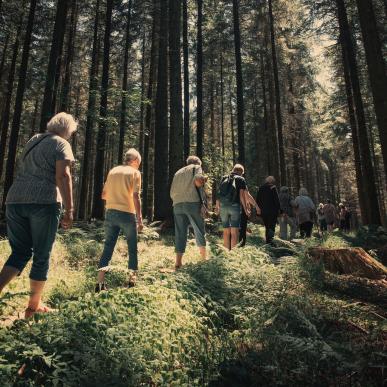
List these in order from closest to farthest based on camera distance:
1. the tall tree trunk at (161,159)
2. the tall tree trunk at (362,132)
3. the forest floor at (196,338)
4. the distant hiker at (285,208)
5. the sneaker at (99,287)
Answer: the forest floor at (196,338) → the sneaker at (99,287) → the distant hiker at (285,208) → the tall tree trunk at (161,159) → the tall tree trunk at (362,132)

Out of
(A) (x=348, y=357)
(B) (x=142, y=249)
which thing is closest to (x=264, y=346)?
(A) (x=348, y=357)

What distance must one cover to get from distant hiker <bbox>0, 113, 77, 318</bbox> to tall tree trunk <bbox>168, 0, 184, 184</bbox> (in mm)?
9565

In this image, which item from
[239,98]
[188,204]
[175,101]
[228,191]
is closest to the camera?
[188,204]

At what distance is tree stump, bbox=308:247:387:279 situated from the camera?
6.83 m

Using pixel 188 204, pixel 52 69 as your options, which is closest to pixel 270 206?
pixel 188 204

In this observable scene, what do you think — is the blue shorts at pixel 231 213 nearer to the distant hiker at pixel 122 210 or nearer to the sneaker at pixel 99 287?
the distant hiker at pixel 122 210

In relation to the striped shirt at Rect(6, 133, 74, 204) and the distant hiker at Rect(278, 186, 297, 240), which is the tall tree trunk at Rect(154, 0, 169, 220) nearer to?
the distant hiker at Rect(278, 186, 297, 240)

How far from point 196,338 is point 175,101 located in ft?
37.9

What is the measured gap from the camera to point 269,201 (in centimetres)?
1112

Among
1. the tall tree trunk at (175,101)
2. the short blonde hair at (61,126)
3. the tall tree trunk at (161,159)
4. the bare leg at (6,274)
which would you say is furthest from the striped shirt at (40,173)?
the tall tree trunk at (161,159)

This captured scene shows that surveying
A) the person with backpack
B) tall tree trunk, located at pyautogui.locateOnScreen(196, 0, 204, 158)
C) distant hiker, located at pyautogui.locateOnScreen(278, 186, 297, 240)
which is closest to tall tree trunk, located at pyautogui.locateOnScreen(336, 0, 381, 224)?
distant hiker, located at pyautogui.locateOnScreen(278, 186, 297, 240)

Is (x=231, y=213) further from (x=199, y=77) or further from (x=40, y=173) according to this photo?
(x=199, y=77)

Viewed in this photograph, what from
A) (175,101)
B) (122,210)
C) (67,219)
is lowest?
(67,219)

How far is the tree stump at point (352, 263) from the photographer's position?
6.83 metres
